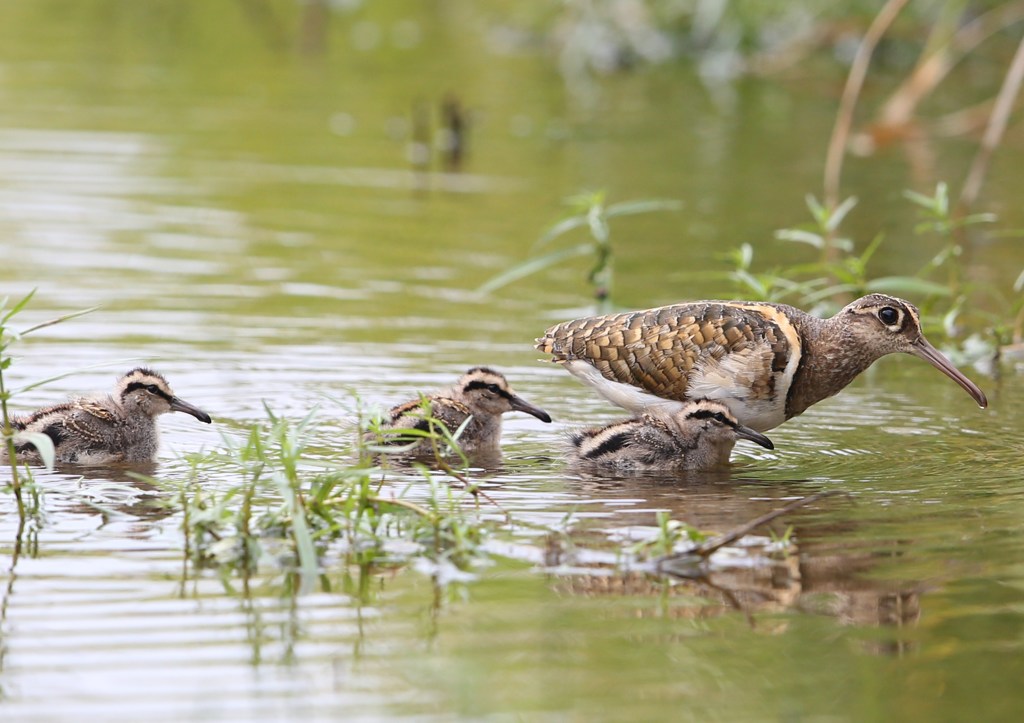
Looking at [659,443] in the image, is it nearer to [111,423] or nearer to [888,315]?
[888,315]

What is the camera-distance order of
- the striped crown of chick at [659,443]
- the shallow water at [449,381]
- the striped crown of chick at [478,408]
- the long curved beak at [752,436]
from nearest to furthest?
1. the shallow water at [449,381]
2. the long curved beak at [752,436]
3. the striped crown of chick at [659,443]
4. the striped crown of chick at [478,408]

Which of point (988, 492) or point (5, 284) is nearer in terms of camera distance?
point (988, 492)

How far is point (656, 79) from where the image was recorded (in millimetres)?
25703

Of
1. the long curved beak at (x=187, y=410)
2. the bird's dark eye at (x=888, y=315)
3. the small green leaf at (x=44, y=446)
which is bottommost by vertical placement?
the small green leaf at (x=44, y=446)

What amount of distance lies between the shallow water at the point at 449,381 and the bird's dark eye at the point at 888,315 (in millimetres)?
652

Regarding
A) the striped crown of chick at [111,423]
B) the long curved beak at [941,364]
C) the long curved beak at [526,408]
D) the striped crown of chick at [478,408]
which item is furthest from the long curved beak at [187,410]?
the long curved beak at [941,364]

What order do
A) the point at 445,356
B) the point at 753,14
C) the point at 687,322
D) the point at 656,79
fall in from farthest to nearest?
the point at 656,79
the point at 753,14
the point at 445,356
the point at 687,322

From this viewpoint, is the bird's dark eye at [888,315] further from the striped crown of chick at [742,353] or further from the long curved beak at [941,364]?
the long curved beak at [941,364]

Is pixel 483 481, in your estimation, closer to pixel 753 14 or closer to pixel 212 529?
pixel 212 529

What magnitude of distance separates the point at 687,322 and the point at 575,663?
340cm

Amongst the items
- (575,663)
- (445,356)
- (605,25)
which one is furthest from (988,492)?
(605,25)

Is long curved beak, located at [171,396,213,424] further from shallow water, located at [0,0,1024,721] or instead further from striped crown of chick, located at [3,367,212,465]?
shallow water, located at [0,0,1024,721]

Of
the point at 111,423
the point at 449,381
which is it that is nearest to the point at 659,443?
the point at 449,381

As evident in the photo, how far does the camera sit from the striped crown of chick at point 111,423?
8.46m
